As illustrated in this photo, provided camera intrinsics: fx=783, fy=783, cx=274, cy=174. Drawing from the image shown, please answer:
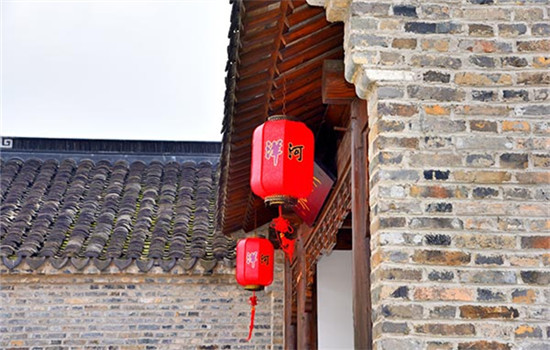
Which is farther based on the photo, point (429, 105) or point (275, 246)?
point (275, 246)

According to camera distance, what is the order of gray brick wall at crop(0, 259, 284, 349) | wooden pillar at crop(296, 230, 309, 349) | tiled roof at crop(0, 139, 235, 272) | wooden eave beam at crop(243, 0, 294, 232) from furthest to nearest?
gray brick wall at crop(0, 259, 284, 349)
tiled roof at crop(0, 139, 235, 272)
wooden pillar at crop(296, 230, 309, 349)
wooden eave beam at crop(243, 0, 294, 232)

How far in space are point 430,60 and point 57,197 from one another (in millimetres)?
8130

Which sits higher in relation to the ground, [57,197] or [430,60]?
[57,197]

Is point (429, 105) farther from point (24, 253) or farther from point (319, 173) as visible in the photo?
point (24, 253)

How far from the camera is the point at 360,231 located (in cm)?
449

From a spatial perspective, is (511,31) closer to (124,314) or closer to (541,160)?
(541,160)

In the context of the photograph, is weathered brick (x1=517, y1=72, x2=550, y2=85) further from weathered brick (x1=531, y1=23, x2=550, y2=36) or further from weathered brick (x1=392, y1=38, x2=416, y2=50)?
weathered brick (x1=392, y1=38, x2=416, y2=50)

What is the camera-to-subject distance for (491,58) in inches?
139

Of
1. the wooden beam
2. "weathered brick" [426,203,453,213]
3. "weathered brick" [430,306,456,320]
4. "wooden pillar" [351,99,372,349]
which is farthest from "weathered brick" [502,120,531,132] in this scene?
the wooden beam

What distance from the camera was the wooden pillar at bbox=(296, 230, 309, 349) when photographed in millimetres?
7770

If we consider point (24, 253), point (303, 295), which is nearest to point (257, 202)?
point (303, 295)

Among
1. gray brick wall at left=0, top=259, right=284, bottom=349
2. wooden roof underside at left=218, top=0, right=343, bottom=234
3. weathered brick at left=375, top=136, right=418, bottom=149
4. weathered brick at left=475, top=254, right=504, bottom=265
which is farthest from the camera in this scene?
gray brick wall at left=0, top=259, right=284, bottom=349

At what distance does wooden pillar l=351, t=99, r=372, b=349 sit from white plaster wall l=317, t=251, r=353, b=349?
358 cm

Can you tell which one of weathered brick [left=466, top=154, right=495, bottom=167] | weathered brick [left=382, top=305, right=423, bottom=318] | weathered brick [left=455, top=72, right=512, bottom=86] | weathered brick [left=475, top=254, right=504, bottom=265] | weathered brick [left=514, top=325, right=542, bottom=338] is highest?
weathered brick [left=455, top=72, right=512, bottom=86]
